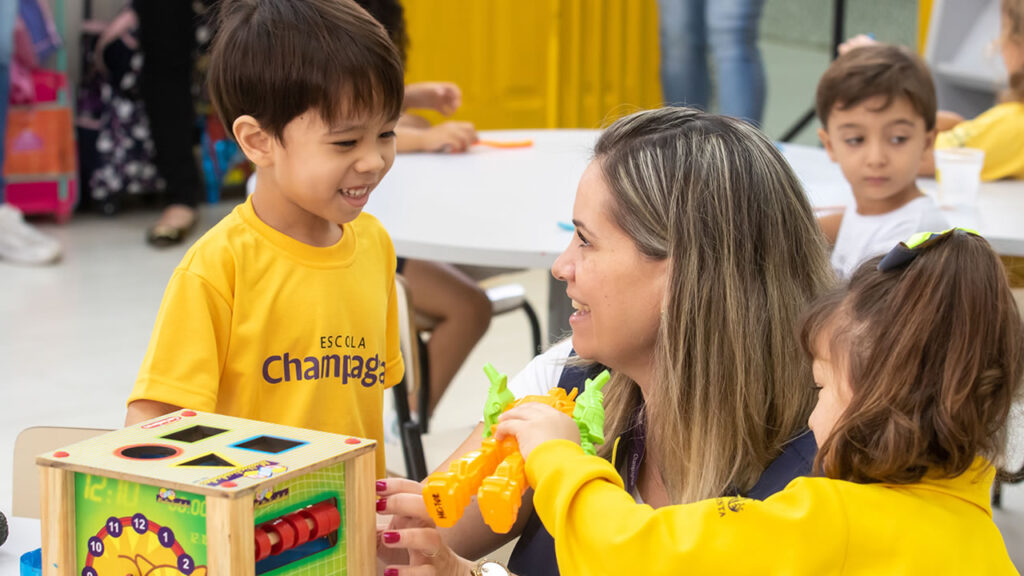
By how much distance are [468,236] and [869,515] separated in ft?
4.02

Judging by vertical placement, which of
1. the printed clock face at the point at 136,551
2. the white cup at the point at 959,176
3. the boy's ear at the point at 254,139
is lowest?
the printed clock face at the point at 136,551

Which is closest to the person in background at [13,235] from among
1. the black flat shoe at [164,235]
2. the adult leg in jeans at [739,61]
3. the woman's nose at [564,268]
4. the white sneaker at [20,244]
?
the white sneaker at [20,244]

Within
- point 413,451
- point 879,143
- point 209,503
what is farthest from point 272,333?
point 879,143

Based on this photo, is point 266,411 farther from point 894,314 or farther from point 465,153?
point 465,153

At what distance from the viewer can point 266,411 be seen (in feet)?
4.37

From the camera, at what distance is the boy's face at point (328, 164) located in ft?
4.39

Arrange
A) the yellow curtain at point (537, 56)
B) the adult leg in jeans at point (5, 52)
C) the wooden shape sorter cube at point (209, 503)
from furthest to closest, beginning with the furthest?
1. the yellow curtain at point (537, 56)
2. the adult leg in jeans at point (5, 52)
3. the wooden shape sorter cube at point (209, 503)

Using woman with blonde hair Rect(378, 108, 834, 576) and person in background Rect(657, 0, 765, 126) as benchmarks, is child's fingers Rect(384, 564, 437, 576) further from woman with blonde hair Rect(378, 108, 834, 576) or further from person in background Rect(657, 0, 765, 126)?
person in background Rect(657, 0, 765, 126)

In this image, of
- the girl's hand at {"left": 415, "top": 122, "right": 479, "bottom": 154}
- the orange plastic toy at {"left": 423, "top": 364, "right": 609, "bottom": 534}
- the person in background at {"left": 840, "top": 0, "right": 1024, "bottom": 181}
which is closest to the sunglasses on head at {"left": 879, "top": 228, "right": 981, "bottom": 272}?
the orange plastic toy at {"left": 423, "top": 364, "right": 609, "bottom": 534}

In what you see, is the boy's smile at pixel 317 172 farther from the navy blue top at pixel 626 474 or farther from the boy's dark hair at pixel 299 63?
the navy blue top at pixel 626 474

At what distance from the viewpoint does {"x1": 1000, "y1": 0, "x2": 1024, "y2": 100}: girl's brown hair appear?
2900 millimetres

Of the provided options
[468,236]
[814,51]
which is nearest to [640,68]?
[814,51]

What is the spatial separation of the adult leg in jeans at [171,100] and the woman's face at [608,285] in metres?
3.98

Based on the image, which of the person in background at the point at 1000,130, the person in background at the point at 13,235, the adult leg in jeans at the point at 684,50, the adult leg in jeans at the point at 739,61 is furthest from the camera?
the person in background at the point at 13,235
